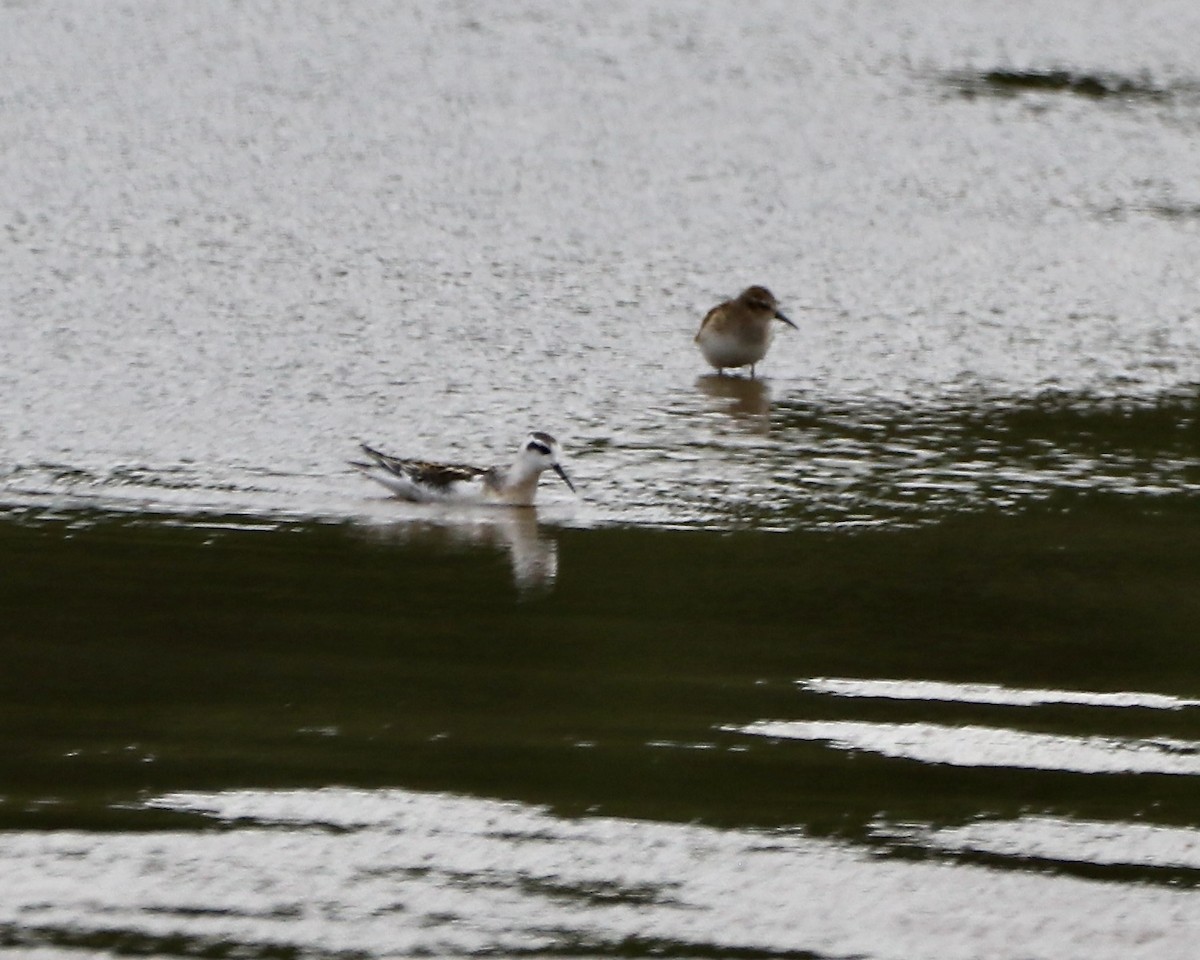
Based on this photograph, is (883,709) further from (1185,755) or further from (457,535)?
(457,535)

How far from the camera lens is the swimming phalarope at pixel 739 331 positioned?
12070mm

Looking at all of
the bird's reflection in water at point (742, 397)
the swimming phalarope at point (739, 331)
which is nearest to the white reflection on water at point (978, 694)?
the bird's reflection in water at point (742, 397)

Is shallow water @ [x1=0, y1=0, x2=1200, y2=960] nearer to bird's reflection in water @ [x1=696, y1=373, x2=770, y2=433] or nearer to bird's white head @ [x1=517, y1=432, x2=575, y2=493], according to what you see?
bird's reflection in water @ [x1=696, y1=373, x2=770, y2=433]

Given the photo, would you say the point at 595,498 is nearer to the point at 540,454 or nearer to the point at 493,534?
the point at 540,454

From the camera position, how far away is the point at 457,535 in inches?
366

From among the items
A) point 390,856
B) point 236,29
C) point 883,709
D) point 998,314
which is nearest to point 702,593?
point 883,709

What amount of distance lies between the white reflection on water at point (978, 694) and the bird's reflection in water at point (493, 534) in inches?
61.1

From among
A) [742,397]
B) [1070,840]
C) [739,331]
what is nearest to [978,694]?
[1070,840]

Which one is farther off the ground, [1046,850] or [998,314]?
[998,314]

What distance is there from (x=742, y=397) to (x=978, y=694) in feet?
16.0

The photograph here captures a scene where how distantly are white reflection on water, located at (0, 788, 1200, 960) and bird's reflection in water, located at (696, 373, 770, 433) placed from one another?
17.8 feet

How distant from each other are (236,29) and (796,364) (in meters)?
8.99

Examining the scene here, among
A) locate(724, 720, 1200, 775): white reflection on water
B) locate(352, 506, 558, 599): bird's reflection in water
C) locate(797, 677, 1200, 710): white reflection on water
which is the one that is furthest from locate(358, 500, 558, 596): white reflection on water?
locate(724, 720, 1200, 775): white reflection on water

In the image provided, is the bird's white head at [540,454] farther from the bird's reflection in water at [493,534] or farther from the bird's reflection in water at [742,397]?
the bird's reflection in water at [742,397]
